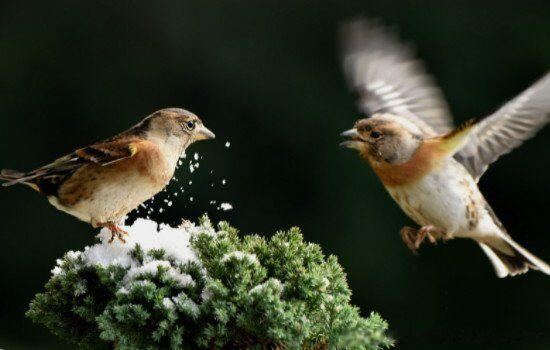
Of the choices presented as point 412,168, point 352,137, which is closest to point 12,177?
point 352,137

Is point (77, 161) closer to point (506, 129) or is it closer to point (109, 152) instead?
point (109, 152)

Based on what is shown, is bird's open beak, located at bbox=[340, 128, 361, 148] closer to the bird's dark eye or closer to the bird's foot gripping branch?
the bird's foot gripping branch

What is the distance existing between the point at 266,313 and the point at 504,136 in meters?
1.24

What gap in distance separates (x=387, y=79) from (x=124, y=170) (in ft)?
4.58

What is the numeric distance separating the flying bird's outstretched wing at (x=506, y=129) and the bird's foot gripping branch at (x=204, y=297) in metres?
0.81

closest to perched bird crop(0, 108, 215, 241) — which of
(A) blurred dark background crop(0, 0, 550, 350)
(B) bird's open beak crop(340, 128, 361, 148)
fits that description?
(B) bird's open beak crop(340, 128, 361, 148)

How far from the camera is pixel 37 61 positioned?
24.3 feet

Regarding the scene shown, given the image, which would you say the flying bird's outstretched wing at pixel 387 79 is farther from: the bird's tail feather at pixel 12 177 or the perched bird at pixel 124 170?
the bird's tail feather at pixel 12 177

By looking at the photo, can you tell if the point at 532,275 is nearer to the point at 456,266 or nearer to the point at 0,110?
the point at 456,266

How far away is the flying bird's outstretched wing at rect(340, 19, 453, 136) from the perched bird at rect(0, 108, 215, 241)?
1076 mm

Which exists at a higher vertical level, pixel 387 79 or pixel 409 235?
pixel 387 79

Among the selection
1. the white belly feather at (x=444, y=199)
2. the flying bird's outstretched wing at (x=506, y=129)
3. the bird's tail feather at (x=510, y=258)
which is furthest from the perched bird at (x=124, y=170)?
the bird's tail feather at (x=510, y=258)

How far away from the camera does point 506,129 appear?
3.56 meters

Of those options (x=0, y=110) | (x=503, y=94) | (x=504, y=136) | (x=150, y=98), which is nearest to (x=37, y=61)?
(x=0, y=110)
